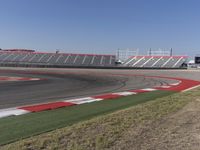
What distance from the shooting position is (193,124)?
5.27 metres

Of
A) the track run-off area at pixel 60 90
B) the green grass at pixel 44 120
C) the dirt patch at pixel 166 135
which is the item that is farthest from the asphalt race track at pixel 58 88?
the dirt patch at pixel 166 135

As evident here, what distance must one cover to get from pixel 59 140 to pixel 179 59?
62.0 meters

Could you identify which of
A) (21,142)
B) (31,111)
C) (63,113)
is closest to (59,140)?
(21,142)

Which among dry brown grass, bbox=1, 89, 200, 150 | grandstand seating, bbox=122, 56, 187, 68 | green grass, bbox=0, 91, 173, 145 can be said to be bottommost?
green grass, bbox=0, 91, 173, 145

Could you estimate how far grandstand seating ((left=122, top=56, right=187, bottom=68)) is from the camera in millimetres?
59894

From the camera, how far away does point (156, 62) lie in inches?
2484

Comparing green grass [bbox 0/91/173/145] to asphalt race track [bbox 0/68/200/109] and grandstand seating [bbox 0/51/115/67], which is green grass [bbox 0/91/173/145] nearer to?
asphalt race track [bbox 0/68/200/109]

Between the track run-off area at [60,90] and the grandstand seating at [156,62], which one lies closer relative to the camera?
the track run-off area at [60,90]

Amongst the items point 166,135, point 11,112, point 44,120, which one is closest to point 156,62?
point 11,112

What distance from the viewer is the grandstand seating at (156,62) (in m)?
59.9

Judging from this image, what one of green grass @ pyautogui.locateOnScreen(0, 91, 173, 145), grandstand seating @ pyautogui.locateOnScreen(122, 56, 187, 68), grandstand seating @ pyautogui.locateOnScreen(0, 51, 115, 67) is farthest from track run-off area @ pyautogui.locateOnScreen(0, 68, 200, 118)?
grandstand seating @ pyautogui.locateOnScreen(0, 51, 115, 67)

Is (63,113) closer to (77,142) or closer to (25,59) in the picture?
(77,142)

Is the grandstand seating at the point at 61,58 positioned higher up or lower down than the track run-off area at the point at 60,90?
higher up

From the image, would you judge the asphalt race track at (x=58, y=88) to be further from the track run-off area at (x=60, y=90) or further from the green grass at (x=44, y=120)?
the green grass at (x=44, y=120)
